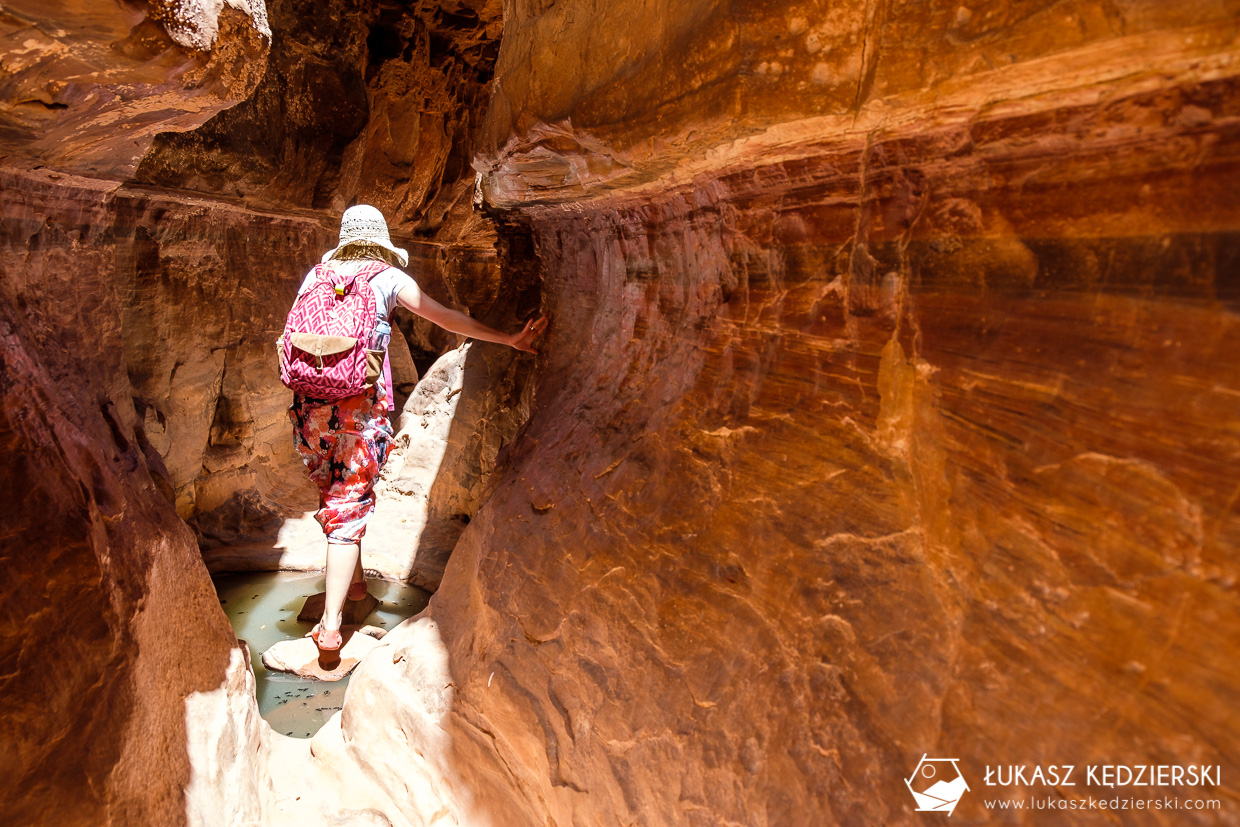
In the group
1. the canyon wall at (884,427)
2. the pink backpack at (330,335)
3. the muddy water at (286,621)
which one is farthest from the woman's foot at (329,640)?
the pink backpack at (330,335)

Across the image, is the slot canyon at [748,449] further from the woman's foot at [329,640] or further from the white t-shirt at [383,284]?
the white t-shirt at [383,284]

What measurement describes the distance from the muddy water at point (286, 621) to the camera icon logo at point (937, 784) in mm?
2579

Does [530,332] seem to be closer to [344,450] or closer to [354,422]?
[354,422]

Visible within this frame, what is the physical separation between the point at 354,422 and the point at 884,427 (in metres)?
2.34

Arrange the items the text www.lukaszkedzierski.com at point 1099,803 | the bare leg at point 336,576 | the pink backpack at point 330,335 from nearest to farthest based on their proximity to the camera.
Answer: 1. the text www.lukaszkedzierski.com at point 1099,803
2. the pink backpack at point 330,335
3. the bare leg at point 336,576

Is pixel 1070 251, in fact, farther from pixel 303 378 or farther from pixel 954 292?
pixel 303 378

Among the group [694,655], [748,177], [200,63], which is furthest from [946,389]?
[200,63]

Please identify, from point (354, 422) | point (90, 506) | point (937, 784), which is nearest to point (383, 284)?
point (354, 422)

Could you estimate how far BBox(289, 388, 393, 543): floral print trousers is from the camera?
2.97m

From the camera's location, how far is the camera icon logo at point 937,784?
121 centimetres

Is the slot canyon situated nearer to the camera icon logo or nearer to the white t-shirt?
the camera icon logo

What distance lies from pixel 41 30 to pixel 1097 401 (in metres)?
2.21

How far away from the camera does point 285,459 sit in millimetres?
5316

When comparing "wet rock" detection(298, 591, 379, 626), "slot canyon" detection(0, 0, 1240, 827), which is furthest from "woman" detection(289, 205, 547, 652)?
"slot canyon" detection(0, 0, 1240, 827)
